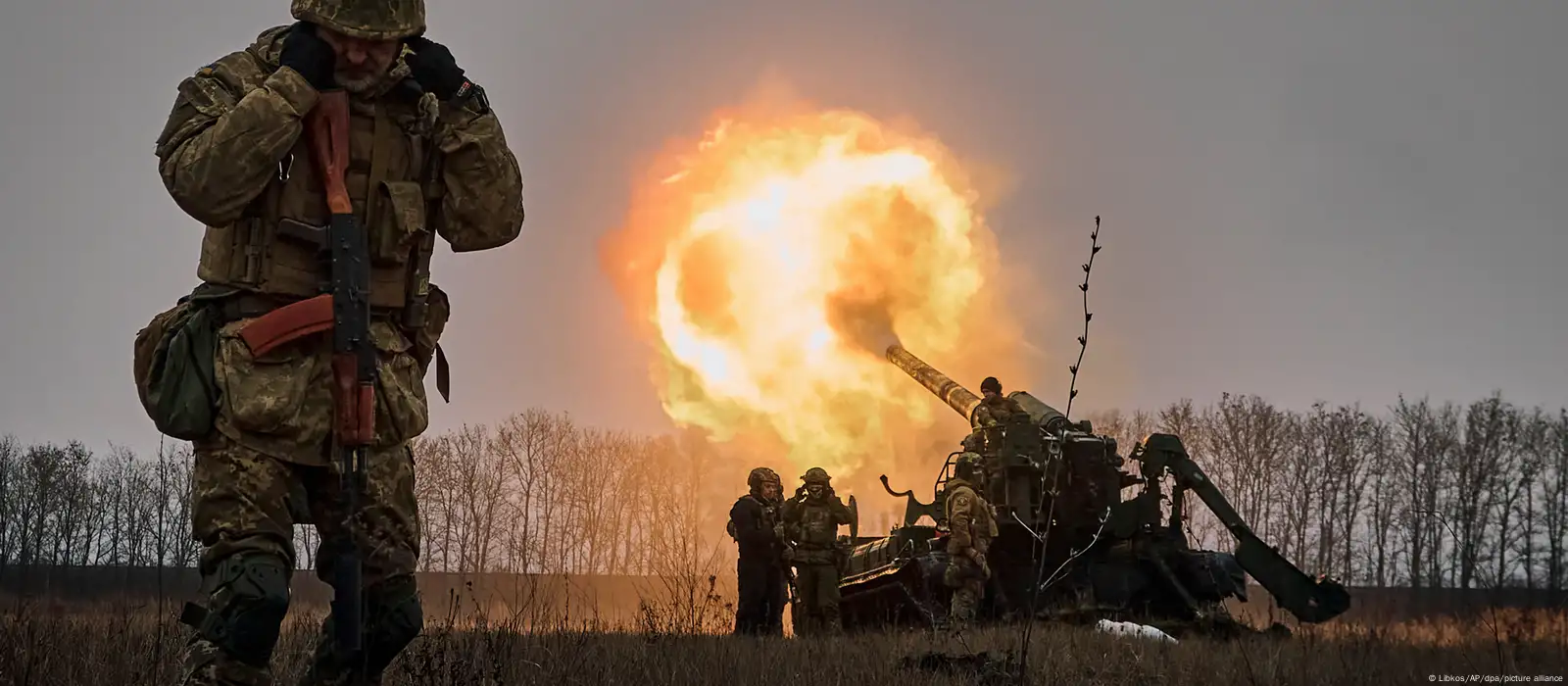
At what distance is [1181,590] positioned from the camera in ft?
49.9

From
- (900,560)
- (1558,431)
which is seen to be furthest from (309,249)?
(1558,431)

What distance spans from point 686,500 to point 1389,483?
29.1m

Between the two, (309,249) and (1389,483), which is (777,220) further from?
(1389,483)

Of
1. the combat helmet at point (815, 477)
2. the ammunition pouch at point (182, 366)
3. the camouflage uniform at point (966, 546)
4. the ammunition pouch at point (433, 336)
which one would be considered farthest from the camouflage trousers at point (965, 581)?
the ammunition pouch at point (182, 366)

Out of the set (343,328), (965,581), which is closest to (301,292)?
(343,328)

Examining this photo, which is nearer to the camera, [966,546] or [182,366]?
[182,366]

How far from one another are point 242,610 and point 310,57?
5.96 ft

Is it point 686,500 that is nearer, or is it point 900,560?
point 900,560

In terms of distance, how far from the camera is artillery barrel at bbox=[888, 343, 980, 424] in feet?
59.6

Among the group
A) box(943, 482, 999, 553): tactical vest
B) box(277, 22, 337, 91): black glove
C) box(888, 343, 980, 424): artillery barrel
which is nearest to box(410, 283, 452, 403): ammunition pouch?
box(277, 22, 337, 91): black glove

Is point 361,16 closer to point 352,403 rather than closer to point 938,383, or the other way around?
point 352,403

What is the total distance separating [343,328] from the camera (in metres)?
4.27

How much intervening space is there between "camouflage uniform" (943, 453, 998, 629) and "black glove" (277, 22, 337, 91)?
11.2m

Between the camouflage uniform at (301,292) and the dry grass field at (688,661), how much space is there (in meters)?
0.64
